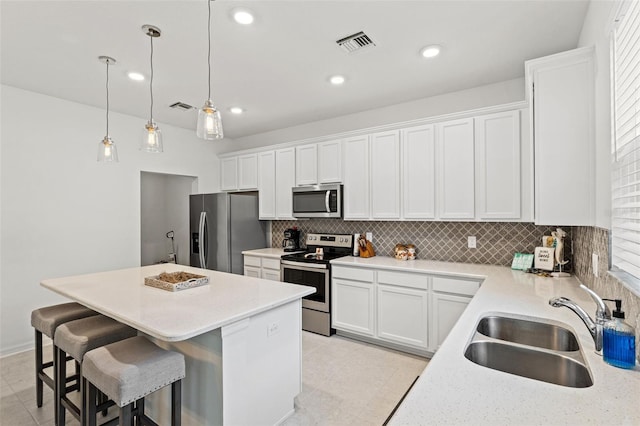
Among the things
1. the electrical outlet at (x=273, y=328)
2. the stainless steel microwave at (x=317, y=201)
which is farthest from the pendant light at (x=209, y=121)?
the stainless steel microwave at (x=317, y=201)

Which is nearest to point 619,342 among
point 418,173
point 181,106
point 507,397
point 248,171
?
point 507,397

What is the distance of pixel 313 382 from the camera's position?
8.68ft

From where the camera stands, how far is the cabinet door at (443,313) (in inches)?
112

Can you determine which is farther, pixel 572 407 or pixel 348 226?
pixel 348 226

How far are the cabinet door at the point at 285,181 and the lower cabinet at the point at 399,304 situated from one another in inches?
49.7

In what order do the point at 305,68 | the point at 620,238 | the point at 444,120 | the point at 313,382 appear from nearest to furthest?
1. the point at 620,238
2. the point at 313,382
3. the point at 305,68
4. the point at 444,120

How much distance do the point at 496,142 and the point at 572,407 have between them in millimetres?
2522

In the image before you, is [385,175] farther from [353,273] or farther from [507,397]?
[507,397]

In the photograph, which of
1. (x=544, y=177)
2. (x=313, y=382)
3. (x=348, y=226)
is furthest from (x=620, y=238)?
(x=348, y=226)

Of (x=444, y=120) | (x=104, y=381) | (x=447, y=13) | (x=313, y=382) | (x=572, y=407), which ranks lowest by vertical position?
(x=313, y=382)

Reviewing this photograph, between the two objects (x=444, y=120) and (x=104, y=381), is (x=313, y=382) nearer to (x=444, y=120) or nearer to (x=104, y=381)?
(x=104, y=381)

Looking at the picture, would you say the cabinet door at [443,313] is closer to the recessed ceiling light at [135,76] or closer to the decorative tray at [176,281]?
the decorative tray at [176,281]

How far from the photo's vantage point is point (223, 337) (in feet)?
5.54

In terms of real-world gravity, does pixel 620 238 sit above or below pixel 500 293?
above
